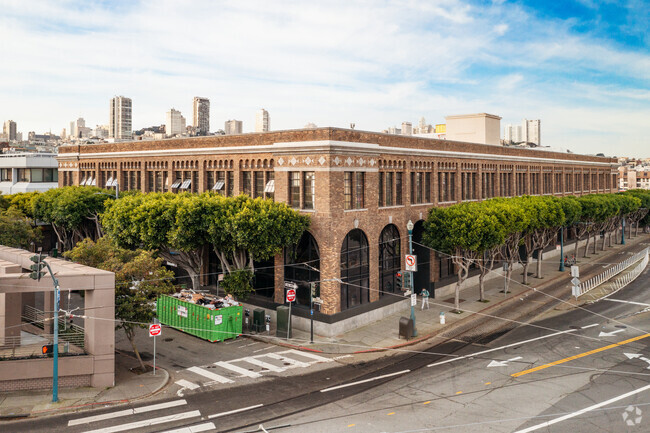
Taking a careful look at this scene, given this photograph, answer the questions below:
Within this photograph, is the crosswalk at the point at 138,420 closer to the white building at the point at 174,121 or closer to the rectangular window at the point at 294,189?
the rectangular window at the point at 294,189

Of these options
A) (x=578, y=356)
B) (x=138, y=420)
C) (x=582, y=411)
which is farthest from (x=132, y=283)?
(x=578, y=356)

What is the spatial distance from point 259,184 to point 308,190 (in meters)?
5.72

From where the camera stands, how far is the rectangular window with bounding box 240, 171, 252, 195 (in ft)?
125

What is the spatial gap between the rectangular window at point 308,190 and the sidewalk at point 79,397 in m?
14.0

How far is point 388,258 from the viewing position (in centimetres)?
3700

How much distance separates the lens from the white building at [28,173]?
7050 cm

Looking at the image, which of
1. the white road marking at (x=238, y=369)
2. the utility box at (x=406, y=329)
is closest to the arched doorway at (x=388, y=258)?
the utility box at (x=406, y=329)

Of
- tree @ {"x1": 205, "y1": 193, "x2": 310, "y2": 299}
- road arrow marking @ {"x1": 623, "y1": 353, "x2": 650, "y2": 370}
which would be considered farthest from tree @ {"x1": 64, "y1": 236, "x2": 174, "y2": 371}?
road arrow marking @ {"x1": 623, "y1": 353, "x2": 650, "y2": 370}

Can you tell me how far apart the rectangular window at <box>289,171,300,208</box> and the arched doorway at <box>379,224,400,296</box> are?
23.3ft

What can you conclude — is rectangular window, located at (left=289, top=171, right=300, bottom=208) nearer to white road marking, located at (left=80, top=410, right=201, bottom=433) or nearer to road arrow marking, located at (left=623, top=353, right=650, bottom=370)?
white road marking, located at (left=80, top=410, right=201, bottom=433)

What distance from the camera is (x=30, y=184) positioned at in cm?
7062

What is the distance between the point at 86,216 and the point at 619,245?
73.1m

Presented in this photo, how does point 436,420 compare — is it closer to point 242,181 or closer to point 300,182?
point 300,182

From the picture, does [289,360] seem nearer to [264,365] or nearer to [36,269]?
[264,365]
